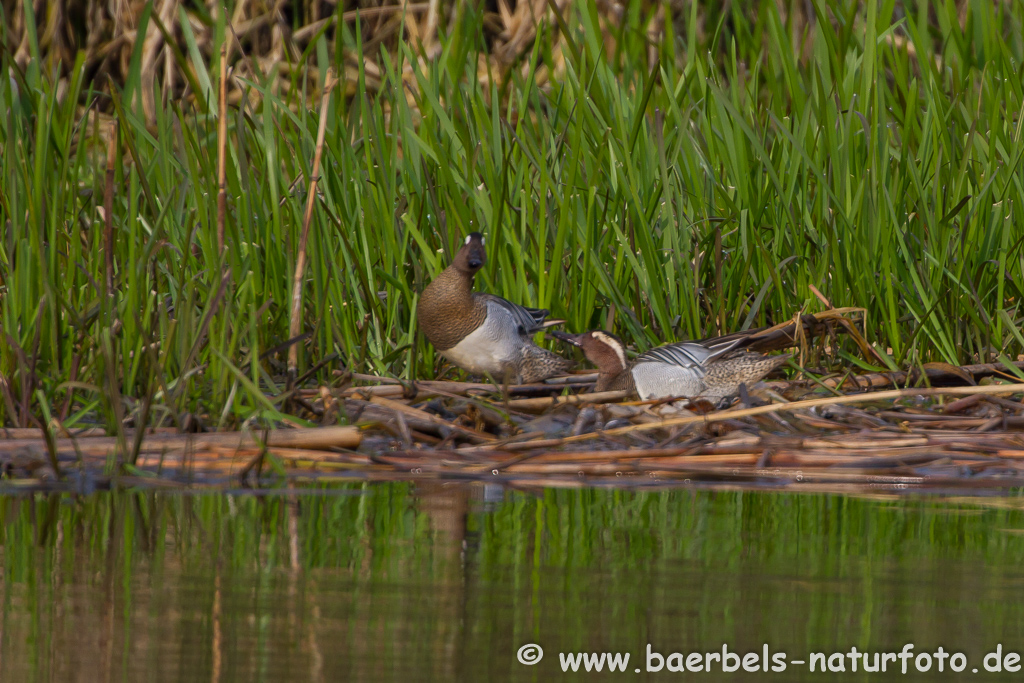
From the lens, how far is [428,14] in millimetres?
9258

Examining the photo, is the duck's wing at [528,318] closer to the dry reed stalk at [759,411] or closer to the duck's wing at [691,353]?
the duck's wing at [691,353]

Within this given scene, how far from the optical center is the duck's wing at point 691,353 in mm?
4273

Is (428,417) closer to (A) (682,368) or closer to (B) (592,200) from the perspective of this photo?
(A) (682,368)

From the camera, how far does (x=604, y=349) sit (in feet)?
14.5

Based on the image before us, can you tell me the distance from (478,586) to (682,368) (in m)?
2.52

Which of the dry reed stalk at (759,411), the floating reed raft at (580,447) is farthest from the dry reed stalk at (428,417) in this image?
the dry reed stalk at (759,411)

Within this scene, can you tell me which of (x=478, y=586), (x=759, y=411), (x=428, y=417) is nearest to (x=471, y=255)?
(x=428, y=417)

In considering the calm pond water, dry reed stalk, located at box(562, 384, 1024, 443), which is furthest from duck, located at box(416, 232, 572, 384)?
the calm pond water

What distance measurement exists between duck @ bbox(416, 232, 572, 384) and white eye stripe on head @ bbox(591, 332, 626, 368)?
267mm

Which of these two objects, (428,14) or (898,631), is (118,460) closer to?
(898,631)

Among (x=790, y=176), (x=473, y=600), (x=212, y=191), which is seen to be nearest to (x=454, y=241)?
(x=212, y=191)

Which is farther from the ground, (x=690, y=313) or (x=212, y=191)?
(x=212, y=191)

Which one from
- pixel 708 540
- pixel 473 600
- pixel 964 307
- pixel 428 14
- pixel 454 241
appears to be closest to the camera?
pixel 473 600

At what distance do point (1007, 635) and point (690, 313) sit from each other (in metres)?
3.11
